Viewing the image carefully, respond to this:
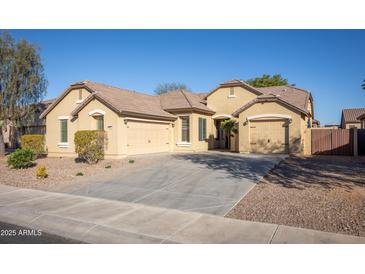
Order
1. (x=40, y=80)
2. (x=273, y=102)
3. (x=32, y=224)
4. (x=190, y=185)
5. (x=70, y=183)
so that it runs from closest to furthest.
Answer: (x=32, y=224) → (x=190, y=185) → (x=70, y=183) → (x=273, y=102) → (x=40, y=80)

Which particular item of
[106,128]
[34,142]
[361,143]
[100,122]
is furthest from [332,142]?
[34,142]

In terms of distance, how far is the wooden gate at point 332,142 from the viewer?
19609mm

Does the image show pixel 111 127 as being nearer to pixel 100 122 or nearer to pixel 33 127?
pixel 100 122

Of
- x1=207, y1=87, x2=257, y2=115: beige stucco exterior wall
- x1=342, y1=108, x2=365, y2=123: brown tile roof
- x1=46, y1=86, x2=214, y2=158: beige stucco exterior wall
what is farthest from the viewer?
x1=342, y1=108, x2=365, y2=123: brown tile roof

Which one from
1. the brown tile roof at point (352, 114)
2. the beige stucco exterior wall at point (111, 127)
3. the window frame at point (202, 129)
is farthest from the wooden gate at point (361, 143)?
the brown tile roof at point (352, 114)

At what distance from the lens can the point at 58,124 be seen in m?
22.4

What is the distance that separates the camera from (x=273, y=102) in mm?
19547

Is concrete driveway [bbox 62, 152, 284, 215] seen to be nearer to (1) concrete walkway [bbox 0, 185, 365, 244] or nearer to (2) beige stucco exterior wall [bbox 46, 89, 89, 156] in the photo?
(1) concrete walkway [bbox 0, 185, 365, 244]

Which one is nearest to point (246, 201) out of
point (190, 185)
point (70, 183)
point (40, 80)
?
point (190, 185)

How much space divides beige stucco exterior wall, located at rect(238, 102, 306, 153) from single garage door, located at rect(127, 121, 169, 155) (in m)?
6.11

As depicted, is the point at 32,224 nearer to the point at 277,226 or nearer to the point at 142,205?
the point at 142,205

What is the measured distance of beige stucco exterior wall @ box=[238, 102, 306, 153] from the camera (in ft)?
61.4

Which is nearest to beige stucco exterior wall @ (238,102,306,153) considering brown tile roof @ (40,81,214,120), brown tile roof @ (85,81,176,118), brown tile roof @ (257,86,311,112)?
brown tile roof @ (257,86,311,112)

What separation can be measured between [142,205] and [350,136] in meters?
17.4
